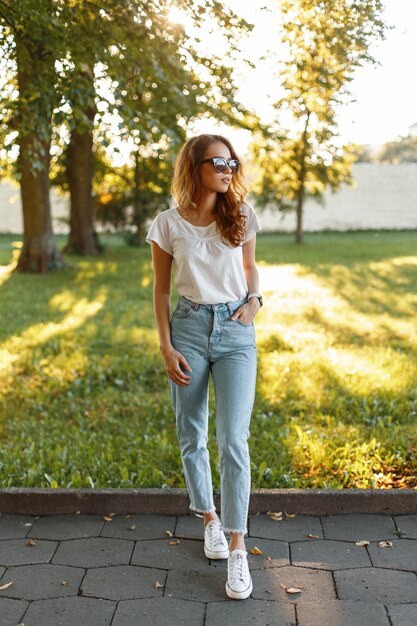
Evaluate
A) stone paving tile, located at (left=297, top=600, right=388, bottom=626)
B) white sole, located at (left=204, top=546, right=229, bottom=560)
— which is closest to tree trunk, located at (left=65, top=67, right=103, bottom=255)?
white sole, located at (left=204, top=546, right=229, bottom=560)

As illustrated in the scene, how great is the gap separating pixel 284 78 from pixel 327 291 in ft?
12.9

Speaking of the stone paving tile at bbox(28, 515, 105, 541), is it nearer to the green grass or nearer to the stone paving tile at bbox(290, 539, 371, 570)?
the green grass

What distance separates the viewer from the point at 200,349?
3.45 meters

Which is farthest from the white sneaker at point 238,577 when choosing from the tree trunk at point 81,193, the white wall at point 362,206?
the white wall at point 362,206

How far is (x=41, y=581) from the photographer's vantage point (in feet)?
11.4

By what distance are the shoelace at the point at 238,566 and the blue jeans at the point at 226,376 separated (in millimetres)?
114

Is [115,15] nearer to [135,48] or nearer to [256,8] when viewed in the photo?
[135,48]

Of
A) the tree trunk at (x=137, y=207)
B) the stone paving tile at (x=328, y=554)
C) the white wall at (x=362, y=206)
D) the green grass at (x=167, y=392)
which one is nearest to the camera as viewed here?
the stone paving tile at (x=328, y=554)

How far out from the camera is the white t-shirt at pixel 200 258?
3.42 m

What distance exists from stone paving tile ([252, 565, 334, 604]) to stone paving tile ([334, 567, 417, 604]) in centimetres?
6

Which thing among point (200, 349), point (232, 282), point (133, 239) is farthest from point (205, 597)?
point (133, 239)

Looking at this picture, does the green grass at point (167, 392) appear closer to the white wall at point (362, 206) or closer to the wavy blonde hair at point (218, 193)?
the wavy blonde hair at point (218, 193)

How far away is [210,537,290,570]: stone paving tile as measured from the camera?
142 inches

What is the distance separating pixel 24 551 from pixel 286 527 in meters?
1.33
